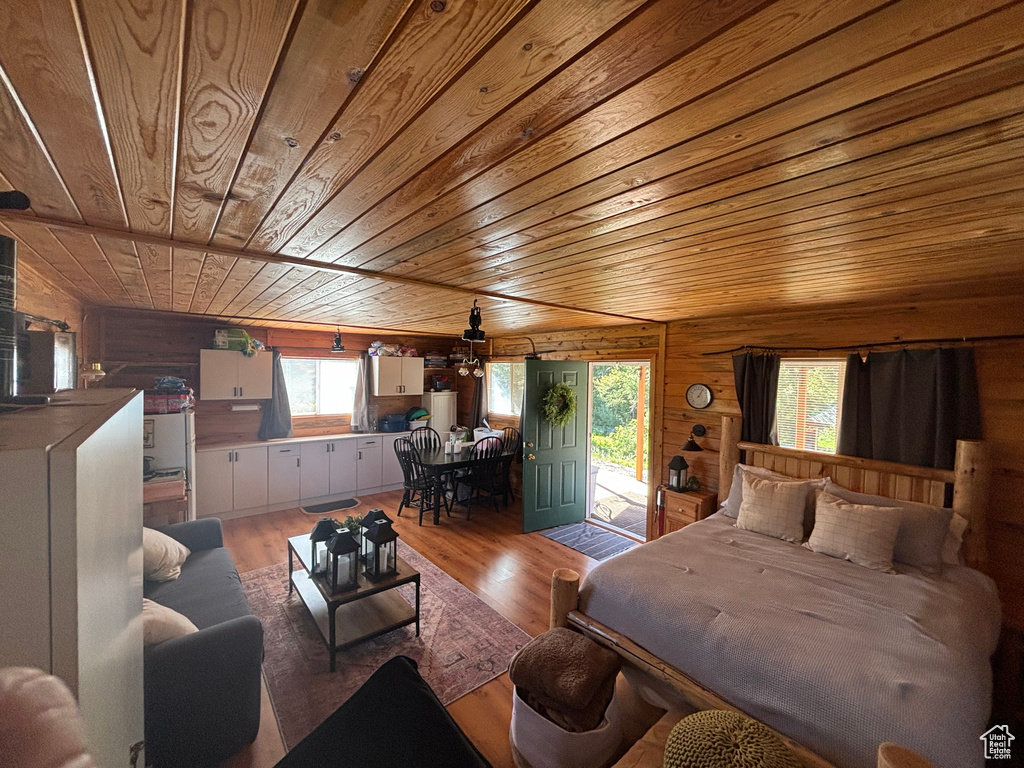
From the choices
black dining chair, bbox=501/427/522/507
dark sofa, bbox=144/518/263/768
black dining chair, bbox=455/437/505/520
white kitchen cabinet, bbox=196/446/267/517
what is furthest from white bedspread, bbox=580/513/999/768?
white kitchen cabinet, bbox=196/446/267/517

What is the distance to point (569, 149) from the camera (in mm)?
993

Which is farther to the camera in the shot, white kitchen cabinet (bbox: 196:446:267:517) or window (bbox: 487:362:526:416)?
window (bbox: 487:362:526:416)

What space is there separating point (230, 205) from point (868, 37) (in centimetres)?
161

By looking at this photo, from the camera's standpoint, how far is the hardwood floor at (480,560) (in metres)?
2.13

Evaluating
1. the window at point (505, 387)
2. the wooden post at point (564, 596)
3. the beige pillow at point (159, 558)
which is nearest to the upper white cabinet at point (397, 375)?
the window at point (505, 387)

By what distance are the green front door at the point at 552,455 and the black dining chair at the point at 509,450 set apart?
784mm

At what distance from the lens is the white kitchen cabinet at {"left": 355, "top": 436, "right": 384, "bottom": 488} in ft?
19.0

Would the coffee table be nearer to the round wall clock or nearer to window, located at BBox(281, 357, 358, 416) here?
the round wall clock

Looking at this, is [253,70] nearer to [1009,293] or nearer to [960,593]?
[960,593]

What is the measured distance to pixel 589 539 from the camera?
456 centimetres

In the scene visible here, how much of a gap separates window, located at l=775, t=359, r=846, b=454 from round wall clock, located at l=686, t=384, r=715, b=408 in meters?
0.54

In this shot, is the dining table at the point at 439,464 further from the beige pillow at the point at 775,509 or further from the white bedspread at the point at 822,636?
the beige pillow at the point at 775,509

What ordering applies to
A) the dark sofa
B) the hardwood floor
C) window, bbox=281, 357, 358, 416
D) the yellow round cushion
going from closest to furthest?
the yellow round cushion, the dark sofa, the hardwood floor, window, bbox=281, 357, 358, 416

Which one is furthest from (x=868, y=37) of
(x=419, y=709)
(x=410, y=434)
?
(x=410, y=434)
